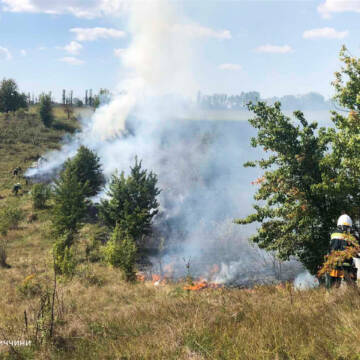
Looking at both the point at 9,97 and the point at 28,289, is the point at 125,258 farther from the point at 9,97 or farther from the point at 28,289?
the point at 9,97

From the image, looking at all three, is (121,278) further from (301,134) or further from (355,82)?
(355,82)

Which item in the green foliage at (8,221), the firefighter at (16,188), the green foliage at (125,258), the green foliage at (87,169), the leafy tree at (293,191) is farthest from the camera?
the firefighter at (16,188)

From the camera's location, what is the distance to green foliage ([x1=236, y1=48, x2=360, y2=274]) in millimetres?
11734

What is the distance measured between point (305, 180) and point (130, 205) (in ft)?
46.6

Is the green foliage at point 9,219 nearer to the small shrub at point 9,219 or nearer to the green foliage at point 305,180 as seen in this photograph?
the small shrub at point 9,219

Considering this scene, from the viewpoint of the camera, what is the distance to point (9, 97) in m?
80.4

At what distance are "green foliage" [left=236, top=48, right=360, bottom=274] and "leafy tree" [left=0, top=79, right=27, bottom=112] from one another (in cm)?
8074

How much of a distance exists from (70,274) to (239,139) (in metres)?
73.0

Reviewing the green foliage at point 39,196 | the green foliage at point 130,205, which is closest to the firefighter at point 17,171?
the green foliage at point 39,196

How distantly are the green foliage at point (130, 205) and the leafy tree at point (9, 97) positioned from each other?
68.3 meters

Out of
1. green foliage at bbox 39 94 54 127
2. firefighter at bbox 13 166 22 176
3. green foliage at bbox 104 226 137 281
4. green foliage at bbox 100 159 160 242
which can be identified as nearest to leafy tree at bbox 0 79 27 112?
green foliage at bbox 39 94 54 127

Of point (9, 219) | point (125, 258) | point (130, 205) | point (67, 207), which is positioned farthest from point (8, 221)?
point (125, 258)

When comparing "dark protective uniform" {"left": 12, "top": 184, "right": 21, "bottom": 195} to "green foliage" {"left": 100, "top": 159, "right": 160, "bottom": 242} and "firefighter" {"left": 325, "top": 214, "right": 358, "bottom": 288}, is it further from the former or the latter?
"firefighter" {"left": 325, "top": 214, "right": 358, "bottom": 288}

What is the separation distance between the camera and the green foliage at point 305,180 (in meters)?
11.7
